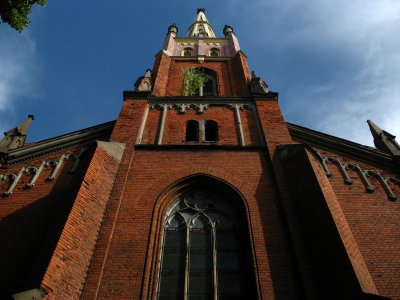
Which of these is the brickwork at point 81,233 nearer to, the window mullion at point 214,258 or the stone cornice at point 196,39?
the window mullion at point 214,258

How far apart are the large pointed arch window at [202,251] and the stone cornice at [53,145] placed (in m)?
4.15

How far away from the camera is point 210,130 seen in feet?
37.4

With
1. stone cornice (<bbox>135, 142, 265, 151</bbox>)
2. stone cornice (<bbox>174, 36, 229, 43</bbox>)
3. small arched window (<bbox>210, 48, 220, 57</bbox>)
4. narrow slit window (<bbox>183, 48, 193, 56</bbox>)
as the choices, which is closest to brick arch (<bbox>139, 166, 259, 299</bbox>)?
stone cornice (<bbox>135, 142, 265, 151</bbox>)

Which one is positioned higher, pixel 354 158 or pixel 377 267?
pixel 354 158

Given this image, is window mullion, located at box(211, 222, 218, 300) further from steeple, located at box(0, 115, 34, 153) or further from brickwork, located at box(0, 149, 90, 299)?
steeple, located at box(0, 115, 34, 153)

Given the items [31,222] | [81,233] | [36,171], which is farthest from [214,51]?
[81,233]

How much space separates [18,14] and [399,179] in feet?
32.9

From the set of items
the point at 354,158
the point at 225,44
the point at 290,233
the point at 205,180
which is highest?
the point at 225,44

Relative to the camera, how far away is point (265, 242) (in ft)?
23.5

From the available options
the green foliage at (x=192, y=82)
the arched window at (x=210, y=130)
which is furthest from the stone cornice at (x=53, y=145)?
the green foliage at (x=192, y=82)

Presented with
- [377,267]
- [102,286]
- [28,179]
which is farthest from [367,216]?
[28,179]

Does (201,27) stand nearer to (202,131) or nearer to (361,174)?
(202,131)

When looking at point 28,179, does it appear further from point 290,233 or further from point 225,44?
point 225,44

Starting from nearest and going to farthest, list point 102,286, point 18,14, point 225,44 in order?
point 102,286 → point 18,14 → point 225,44
